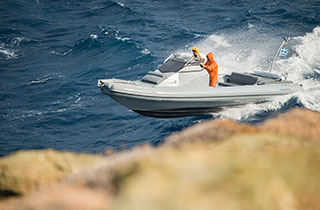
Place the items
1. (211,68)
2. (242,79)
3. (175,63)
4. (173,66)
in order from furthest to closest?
(242,79)
(175,63)
(173,66)
(211,68)

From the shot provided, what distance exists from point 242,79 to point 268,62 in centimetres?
429

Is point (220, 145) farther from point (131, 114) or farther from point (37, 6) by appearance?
point (37, 6)

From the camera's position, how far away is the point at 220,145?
5398mm

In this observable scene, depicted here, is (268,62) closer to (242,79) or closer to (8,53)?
(242,79)

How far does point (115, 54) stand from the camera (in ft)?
61.1

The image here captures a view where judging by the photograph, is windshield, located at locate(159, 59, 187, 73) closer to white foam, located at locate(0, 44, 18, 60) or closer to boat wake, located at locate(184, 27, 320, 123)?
boat wake, located at locate(184, 27, 320, 123)

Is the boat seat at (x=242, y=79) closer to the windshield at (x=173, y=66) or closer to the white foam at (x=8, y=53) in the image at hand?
the windshield at (x=173, y=66)

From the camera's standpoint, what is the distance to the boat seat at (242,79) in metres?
12.7

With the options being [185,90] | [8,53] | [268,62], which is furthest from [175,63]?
[8,53]

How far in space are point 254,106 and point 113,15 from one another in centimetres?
1414

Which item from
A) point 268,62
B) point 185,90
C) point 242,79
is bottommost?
point 268,62

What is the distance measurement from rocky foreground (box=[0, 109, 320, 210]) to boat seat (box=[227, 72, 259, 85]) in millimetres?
6610

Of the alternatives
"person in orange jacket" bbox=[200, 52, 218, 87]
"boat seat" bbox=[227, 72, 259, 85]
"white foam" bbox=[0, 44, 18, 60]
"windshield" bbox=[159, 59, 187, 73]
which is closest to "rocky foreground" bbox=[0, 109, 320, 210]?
"person in orange jacket" bbox=[200, 52, 218, 87]

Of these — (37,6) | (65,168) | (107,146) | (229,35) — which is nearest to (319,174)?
(65,168)
